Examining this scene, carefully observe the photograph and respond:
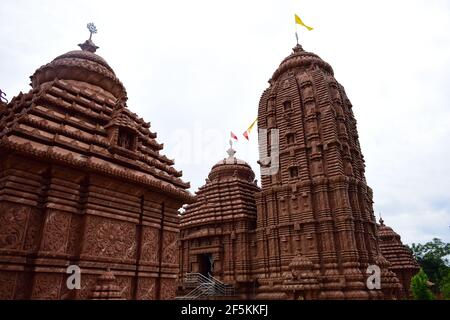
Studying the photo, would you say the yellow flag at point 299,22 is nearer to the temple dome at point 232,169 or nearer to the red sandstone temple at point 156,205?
the red sandstone temple at point 156,205

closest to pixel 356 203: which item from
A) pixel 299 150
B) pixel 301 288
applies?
pixel 299 150

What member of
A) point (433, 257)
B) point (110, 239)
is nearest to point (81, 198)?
point (110, 239)

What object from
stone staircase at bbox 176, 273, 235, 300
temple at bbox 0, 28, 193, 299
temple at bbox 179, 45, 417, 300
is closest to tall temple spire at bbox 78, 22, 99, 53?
temple at bbox 0, 28, 193, 299

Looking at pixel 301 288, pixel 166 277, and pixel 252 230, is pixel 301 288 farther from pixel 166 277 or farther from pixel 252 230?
pixel 166 277

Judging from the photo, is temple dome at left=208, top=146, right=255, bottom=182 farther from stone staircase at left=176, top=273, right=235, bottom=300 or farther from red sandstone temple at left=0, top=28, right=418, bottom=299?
stone staircase at left=176, top=273, right=235, bottom=300

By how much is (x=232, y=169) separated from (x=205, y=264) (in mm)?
10284

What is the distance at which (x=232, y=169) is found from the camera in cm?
3412

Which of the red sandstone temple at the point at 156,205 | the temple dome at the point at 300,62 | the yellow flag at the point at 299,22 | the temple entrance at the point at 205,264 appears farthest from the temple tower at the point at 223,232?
the yellow flag at the point at 299,22

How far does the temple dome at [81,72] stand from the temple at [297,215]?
50.7 feet

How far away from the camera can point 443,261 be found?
1951 inches

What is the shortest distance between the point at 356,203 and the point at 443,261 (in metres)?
38.9

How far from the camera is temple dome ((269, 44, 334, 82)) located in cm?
2948

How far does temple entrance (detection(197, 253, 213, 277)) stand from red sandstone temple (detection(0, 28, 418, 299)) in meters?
0.26

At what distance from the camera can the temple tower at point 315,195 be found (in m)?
20.7
